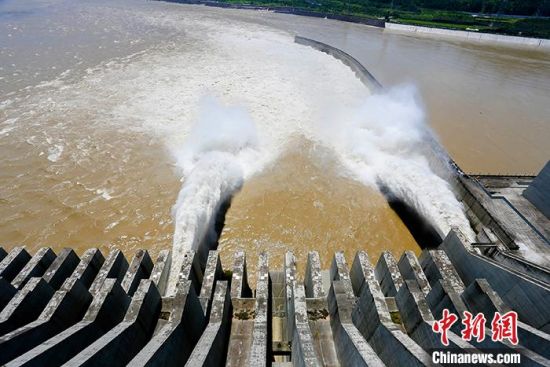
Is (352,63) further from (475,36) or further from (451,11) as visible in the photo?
(451,11)

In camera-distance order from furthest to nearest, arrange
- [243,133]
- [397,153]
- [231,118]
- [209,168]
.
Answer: [231,118] < [243,133] < [397,153] < [209,168]

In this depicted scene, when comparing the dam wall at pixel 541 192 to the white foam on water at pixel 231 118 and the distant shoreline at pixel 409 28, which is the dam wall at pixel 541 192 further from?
the distant shoreline at pixel 409 28

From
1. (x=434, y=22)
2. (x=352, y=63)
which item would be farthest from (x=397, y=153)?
(x=434, y=22)

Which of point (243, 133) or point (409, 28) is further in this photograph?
point (409, 28)

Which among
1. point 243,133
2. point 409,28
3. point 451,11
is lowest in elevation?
point 243,133

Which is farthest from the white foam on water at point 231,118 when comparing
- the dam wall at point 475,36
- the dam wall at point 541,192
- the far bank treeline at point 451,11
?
the far bank treeline at point 451,11

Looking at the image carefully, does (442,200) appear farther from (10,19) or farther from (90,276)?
(10,19)

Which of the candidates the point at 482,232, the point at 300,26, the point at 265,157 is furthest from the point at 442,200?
the point at 300,26

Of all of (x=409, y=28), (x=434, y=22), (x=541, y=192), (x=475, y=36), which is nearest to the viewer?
(x=541, y=192)
